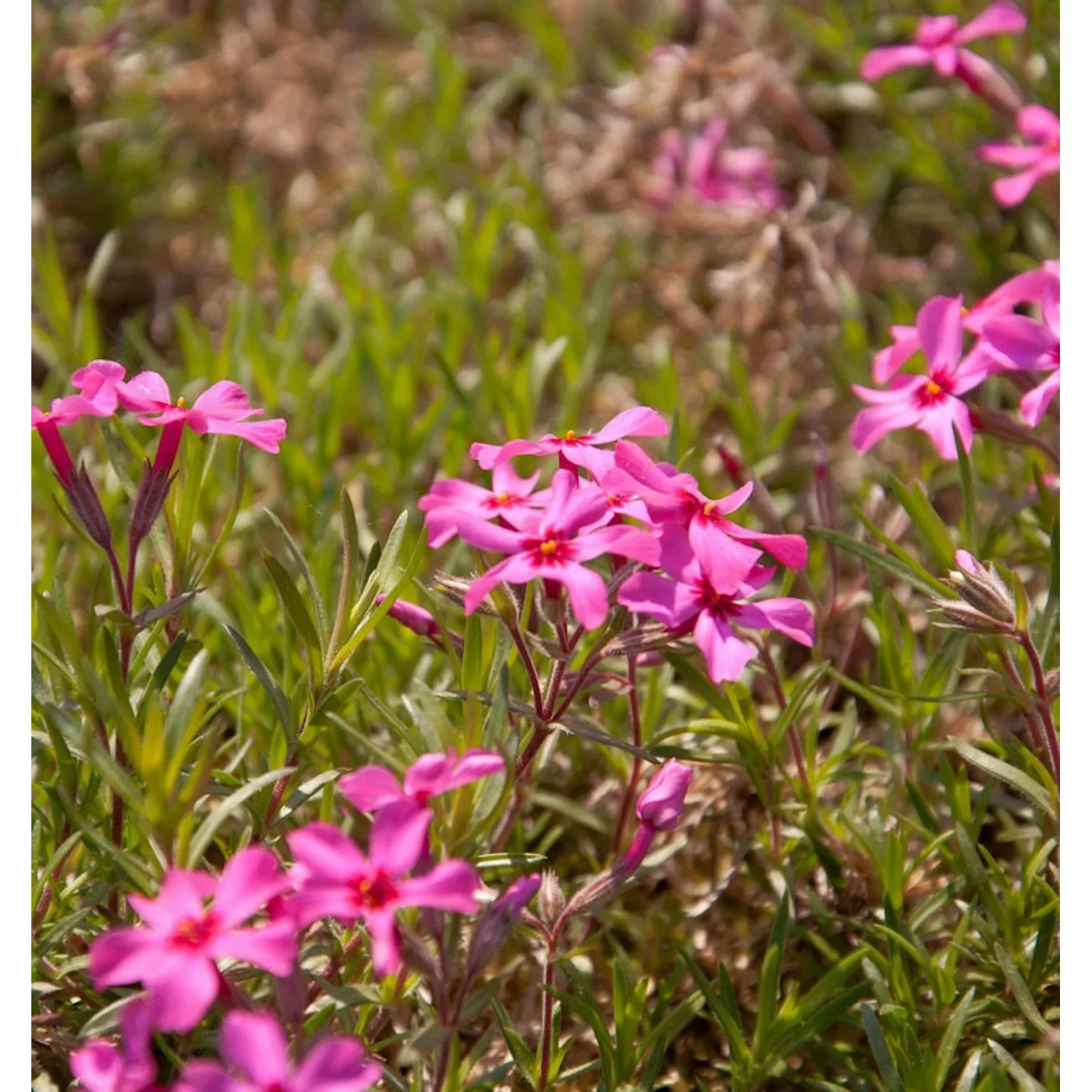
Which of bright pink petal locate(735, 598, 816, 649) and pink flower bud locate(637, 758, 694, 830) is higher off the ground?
bright pink petal locate(735, 598, 816, 649)

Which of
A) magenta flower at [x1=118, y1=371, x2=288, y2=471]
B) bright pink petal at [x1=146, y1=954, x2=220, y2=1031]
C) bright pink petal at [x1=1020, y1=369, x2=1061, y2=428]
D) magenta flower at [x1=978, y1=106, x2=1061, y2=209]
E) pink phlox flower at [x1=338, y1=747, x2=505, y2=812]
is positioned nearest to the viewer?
A: bright pink petal at [x1=146, y1=954, x2=220, y2=1031]

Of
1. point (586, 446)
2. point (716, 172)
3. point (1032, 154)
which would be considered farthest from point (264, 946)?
point (716, 172)

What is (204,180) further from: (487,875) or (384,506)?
(487,875)

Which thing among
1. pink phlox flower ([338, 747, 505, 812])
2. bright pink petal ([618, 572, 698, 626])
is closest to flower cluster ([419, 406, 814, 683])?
bright pink petal ([618, 572, 698, 626])

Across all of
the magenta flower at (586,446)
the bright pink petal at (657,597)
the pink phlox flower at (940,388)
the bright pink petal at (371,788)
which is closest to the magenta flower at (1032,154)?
the pink phlox flower at (940,388)

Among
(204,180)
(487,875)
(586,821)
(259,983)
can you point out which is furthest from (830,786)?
(204,180)

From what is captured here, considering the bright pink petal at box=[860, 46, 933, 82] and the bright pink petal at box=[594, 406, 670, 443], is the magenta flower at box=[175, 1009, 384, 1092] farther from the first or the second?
the bright pink petal at box=[860, 46, 933, 82]

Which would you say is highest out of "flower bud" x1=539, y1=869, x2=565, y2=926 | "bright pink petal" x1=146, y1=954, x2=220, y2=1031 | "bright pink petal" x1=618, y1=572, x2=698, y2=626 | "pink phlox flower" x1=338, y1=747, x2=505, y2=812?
"bright pink petal" x1=618, y1=572, x2=698, y2=626
